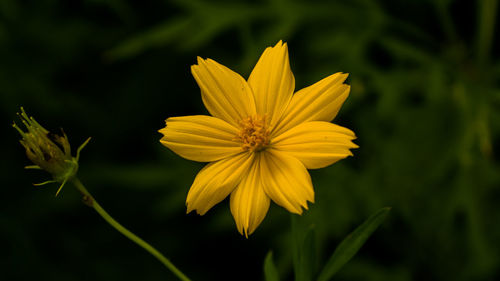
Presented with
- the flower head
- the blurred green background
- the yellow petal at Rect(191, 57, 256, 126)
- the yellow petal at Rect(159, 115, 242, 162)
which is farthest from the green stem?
the blurred green background

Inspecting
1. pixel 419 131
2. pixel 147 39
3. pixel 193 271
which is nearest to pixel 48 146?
pixel 147 39

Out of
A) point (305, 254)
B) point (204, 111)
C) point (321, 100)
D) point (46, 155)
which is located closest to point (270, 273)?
point (305, 254)

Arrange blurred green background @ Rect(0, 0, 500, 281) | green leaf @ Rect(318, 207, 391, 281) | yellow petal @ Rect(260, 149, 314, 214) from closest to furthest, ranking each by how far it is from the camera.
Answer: yellow petal @ Rect(260, 149, 314, 214) → green leaf @ Rect(318, 207, 391, 281) → blurred green background @ Rect(0, 0, 500, 281)

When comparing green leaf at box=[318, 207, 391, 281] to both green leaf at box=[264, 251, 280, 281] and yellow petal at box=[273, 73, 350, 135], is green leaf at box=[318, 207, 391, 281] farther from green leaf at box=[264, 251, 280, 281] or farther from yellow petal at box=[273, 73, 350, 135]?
yellow petal at box=[273, 73, 350, 135]

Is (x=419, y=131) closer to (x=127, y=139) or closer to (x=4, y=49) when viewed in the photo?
(x=127, y=139)

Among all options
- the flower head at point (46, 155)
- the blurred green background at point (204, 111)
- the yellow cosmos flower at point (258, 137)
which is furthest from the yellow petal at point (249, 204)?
the blurred green background at point (204, 111)

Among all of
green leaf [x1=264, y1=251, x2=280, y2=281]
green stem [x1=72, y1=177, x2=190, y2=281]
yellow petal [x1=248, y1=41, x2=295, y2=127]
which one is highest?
yellow petal [x1=248, y1=41, x2=295, y2=127]

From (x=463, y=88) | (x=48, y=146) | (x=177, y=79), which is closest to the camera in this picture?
(x=48, y=146)
